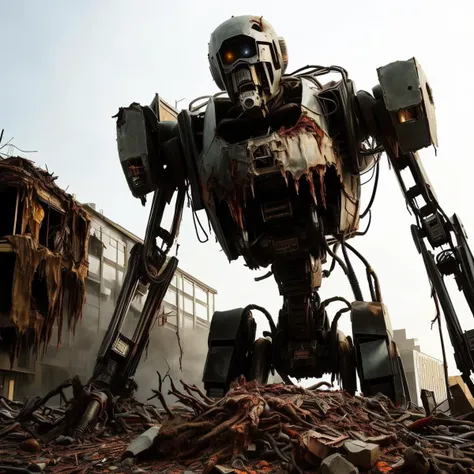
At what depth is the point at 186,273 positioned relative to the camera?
11.5m

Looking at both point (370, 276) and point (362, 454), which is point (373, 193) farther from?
point (362, 454)

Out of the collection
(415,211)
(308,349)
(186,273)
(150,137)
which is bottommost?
(308,349)

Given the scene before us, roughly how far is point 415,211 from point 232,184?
4.93 feet

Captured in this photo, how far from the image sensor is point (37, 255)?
8.27m

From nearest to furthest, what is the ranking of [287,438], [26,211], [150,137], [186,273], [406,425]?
1. [287,438]
2. [406,425]
3. [150,137]
4. [26,211]
5. [186,273]

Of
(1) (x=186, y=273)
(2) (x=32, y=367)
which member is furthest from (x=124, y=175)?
(1) (x=186, y=273)

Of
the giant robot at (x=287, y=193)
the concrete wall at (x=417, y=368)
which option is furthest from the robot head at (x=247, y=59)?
the concrete wall at (x=417, y=368)

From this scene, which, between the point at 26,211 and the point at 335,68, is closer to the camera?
the point at 335,68

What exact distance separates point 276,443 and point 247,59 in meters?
2.58

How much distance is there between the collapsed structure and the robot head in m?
5.33

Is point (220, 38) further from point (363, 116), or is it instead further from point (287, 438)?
point (287, 438)

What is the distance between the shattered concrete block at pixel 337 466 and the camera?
1.99 m

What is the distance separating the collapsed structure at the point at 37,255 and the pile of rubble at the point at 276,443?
5.13 meters

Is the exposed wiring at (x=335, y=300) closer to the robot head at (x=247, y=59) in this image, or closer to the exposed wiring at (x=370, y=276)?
the exposed wiring at (x=370, y=276)
